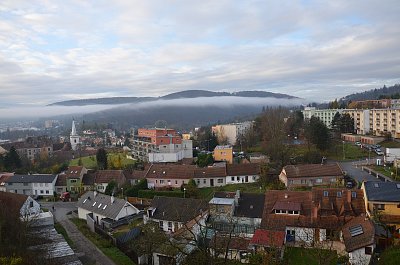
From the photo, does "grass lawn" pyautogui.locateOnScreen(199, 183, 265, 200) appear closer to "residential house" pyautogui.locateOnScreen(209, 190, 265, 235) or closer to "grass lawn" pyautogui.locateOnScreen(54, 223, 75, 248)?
"residential house" pyautogui.locateOnScreen(209, 190, 265, 235)

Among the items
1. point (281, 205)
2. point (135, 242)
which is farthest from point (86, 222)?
point (281, 205)

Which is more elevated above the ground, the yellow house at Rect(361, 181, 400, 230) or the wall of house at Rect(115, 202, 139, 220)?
the yellow house at Rect(361, 181, 400, 230)

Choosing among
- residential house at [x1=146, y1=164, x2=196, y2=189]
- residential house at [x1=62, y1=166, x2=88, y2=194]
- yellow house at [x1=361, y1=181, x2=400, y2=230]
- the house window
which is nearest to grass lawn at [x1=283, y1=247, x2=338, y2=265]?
the house window

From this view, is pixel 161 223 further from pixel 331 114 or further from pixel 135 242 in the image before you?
pixel 331 114

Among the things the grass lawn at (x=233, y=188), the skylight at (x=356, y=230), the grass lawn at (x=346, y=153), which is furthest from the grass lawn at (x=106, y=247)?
the grass lawn at (x=346, y=153)

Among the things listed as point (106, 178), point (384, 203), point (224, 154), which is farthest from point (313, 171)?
point (106, 178)

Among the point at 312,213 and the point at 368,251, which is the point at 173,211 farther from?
the point at 368,251

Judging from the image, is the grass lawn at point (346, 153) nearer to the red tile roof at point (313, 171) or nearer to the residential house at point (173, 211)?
the red tile roof at point (313, 171)
